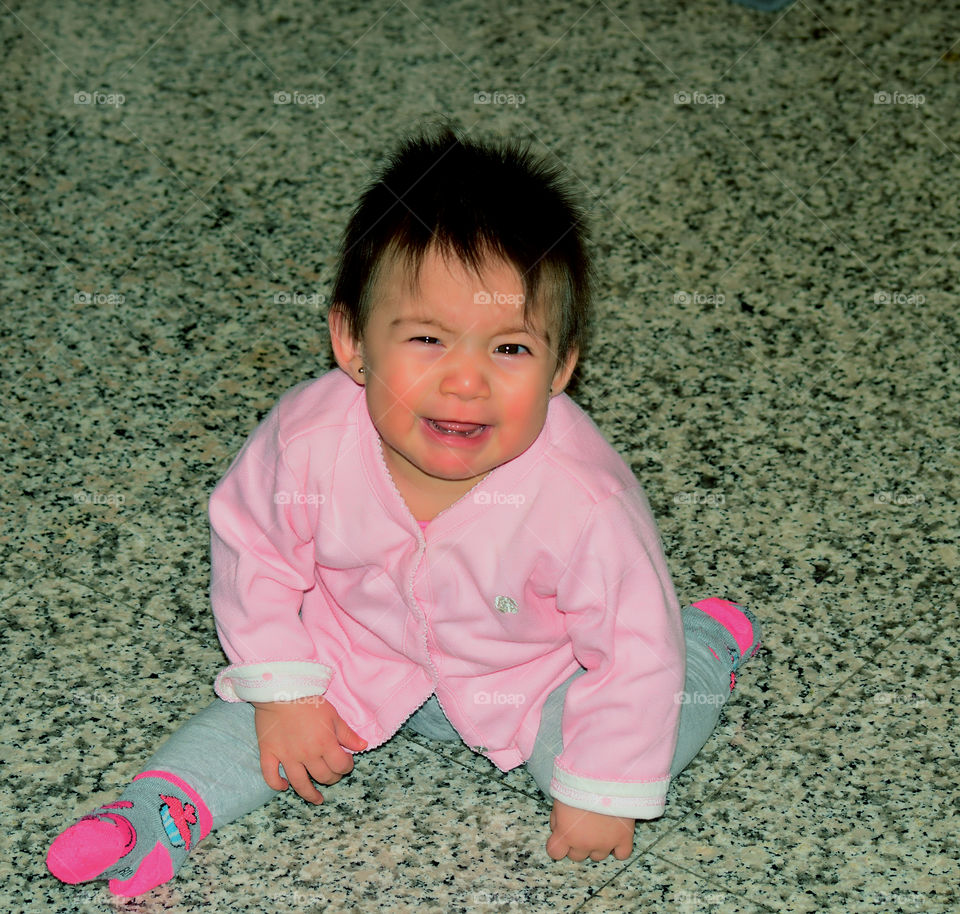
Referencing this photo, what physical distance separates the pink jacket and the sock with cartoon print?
0.11 meters

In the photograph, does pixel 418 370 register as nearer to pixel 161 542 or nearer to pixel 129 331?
pixel 161 542

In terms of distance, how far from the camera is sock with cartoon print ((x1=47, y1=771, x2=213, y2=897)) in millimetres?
1181

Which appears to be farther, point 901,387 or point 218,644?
point 901,387

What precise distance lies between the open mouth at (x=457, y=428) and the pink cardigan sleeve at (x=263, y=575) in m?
0.15

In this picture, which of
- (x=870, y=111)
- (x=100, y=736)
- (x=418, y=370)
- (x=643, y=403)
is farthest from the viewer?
(x=870, y=111)

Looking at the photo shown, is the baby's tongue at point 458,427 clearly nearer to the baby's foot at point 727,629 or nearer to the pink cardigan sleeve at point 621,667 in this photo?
the pink cardigan sleeve at point 621,667

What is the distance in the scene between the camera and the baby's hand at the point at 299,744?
50.7 inches

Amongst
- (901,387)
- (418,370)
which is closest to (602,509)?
(418,370)

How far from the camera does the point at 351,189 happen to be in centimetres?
211

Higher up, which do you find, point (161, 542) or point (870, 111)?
point (870, 111)


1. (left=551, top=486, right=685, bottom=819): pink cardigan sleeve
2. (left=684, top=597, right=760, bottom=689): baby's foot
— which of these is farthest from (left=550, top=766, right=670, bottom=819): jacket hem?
(left=684, top=597, right=760, bottom=689): baby's foot

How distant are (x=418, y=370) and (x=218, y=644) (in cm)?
47

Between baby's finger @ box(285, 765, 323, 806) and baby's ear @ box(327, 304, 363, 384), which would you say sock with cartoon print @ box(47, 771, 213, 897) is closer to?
baby's finger @ box(285, 765, 323, 806)

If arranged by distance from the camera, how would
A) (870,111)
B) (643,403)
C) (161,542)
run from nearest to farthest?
(161,542), (643,403), (870,111)
